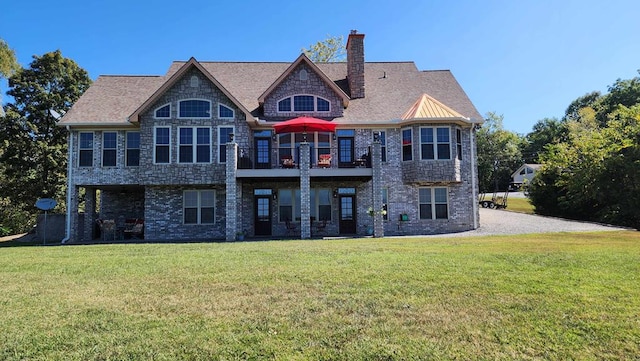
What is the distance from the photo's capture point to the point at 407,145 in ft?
65.8

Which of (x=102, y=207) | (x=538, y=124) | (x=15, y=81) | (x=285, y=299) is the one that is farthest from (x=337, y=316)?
(x=538, y=124)

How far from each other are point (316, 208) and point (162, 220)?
7287 millimetres

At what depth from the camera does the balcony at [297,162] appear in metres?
18.1

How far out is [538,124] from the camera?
257 feet

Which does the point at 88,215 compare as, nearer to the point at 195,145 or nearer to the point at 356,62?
the point at 195,145

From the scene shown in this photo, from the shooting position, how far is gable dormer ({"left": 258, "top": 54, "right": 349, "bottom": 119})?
20516 millimetres

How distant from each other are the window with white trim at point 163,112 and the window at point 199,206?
369 centimetres

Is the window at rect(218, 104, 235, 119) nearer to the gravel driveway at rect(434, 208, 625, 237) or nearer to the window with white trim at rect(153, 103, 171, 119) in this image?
the window with white trim at rect(153, 103, 171, 119)

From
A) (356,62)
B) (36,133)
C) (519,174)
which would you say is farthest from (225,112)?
(519,174)

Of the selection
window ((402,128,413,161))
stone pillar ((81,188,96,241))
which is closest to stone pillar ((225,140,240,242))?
stone pillar ((81,188,96,241))

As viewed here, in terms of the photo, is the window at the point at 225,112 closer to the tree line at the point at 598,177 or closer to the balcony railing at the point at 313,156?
the balcony railing at the point at 313,156

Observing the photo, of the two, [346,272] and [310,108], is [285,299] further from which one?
[310,108]

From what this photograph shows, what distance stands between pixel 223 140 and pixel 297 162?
11.8 feet

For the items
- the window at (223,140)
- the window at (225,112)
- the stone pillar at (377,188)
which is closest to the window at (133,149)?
the window at (223,140)
